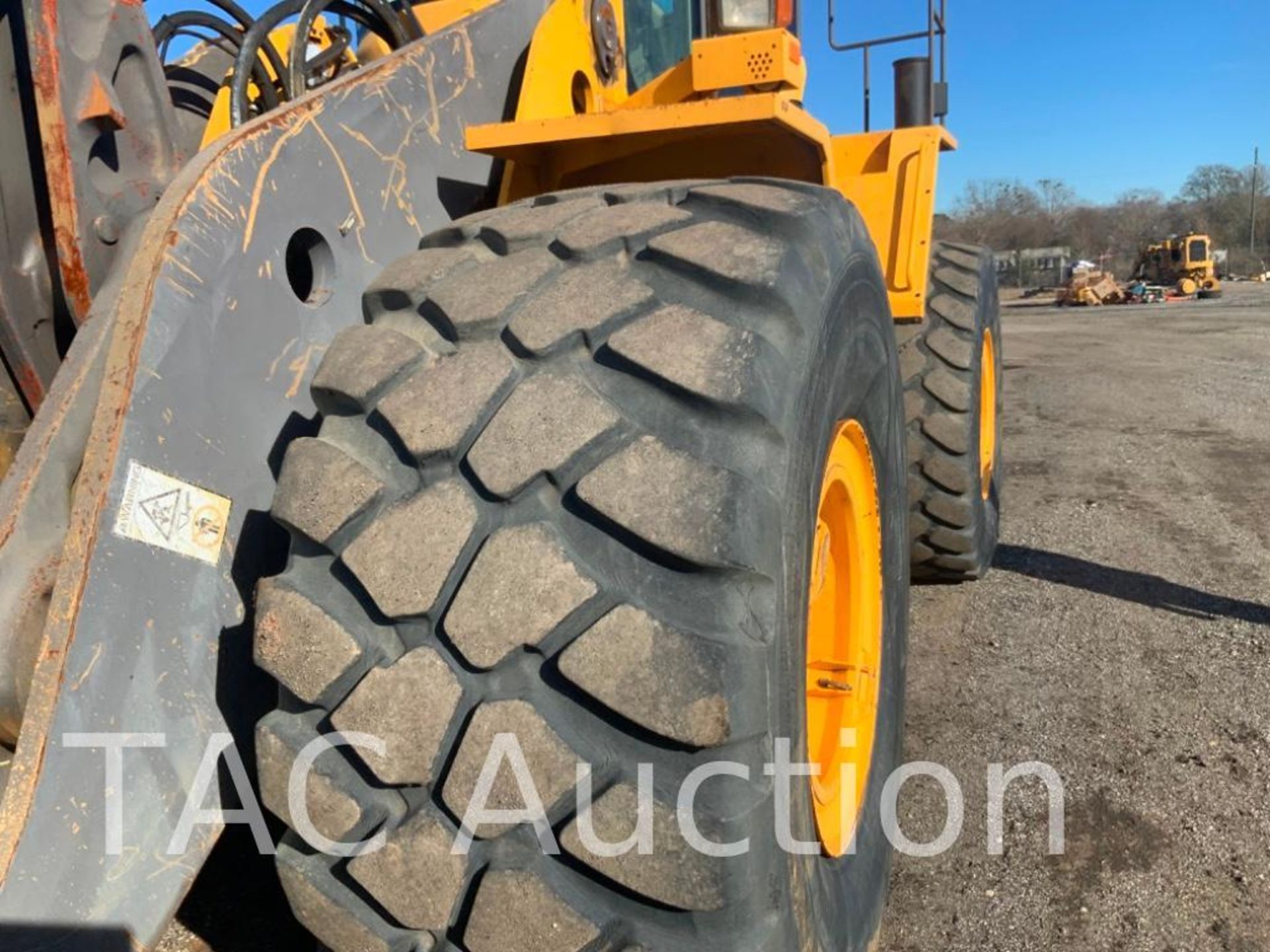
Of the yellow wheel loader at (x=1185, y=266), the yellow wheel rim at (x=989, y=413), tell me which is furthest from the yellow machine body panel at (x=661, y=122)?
the yellow wheel loader at (x=1185, y=266)

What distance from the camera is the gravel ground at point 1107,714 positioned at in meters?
2.31

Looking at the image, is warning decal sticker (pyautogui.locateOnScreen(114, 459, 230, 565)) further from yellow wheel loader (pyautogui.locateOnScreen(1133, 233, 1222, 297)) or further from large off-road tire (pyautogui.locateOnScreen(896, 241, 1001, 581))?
yellow wheel loader (pyautogui.locateOnScreen(1133, 233, 1222, 297))

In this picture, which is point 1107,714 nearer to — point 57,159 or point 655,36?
point 655,36

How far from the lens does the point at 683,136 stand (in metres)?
2.10

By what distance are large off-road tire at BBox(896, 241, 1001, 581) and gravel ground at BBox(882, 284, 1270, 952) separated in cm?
23

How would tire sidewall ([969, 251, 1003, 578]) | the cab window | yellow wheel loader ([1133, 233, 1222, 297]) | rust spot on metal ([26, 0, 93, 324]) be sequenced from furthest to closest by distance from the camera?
yellow wheel loader ([1133, 233, 1222, 297]) → tire sidewall ([969, 251, 1003, 578]) → the cab window → rust spot on metal ([26, 0, 93, 324])

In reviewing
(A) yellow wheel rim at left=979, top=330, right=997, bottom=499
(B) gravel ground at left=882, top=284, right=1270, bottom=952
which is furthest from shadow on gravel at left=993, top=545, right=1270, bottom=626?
(A) yellow wheel rim at left=979, top=330, right=997, bottom=499

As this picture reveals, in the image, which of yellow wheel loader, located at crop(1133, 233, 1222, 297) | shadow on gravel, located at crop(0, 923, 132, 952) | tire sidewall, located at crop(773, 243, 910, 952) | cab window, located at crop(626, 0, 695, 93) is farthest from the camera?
yellow wheel loader, located at crop(1133, 233, 1222, 297)

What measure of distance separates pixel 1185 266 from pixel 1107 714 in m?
42.5

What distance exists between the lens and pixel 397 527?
1398mm

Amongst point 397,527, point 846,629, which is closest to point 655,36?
point 846,629

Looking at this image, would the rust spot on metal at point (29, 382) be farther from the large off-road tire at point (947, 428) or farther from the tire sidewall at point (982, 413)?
the tire sidewall at point (982, 413)

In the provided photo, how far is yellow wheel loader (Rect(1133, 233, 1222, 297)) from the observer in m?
38.3

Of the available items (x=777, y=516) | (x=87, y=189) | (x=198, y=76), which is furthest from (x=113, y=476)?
(x=198, y=76)
